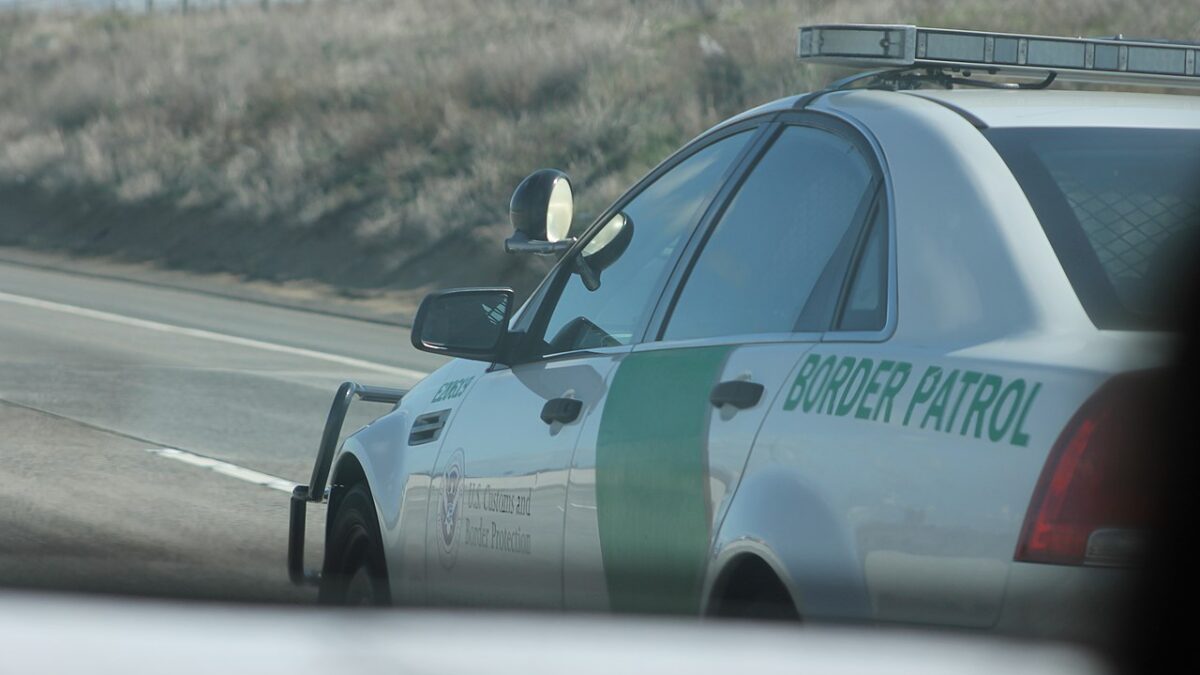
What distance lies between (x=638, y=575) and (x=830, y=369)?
2.32 feet

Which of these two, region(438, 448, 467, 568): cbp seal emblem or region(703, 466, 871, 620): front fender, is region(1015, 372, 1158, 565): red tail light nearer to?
region(703, 466, 871, 620): front fender

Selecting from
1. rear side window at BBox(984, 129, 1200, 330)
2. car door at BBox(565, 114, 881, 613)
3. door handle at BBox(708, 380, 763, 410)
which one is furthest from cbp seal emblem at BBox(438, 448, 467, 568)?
rear side window at BBox(984, 129, 1200, 330)

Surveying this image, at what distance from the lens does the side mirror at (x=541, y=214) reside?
505 cm

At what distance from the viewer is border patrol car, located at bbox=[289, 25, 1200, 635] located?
279 cm

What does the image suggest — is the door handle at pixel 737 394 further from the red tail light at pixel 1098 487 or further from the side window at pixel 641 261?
the red tail light at pixel 1098 487

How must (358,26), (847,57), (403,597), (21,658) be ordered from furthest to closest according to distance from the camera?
(358,26) → (403,597) → (847,57) → (21,658)

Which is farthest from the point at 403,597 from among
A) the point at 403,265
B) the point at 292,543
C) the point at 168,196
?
the point at 168,196

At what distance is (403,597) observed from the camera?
4.98m

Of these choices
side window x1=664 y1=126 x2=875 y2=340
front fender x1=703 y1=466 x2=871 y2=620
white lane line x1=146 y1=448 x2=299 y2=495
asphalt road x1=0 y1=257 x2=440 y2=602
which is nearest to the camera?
front fender x1=703 y1=466 x2=871 y2=620

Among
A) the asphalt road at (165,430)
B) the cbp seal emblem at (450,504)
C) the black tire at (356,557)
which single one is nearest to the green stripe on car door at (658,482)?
the asphalt road at (165,430)

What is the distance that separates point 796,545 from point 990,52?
4.99 ft

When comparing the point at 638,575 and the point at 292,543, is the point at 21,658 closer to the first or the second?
the point at 638,575

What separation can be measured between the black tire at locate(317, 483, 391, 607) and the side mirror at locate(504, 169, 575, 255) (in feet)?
3.27

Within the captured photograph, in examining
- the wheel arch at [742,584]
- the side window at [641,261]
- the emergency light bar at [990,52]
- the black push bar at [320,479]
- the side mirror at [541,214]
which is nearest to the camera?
the wheel arch at [742,584]
